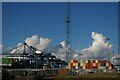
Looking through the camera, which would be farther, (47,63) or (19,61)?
(47,63)

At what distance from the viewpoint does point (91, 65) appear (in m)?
49.2

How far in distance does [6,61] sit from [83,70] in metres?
14.0

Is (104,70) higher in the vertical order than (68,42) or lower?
lower

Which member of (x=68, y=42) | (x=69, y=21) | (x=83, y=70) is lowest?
(x=83, y=70)

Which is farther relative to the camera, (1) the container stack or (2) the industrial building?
(1) the container stack

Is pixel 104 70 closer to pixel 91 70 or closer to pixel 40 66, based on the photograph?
pixel 91 70

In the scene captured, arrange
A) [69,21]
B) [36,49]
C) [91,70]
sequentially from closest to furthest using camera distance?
[69,21] → [91,70] → [36,49]

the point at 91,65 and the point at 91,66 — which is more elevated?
the point at 91,65

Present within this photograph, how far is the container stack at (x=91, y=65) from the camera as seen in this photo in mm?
48844

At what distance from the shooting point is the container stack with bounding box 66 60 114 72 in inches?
1923

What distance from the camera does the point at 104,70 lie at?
4847cm

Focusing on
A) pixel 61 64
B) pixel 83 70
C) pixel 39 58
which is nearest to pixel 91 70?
pixel 83 70

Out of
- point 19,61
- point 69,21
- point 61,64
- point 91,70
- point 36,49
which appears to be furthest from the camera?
point 61,64

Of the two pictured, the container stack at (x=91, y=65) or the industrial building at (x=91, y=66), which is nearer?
the industrial building at (x=91, y=66)
